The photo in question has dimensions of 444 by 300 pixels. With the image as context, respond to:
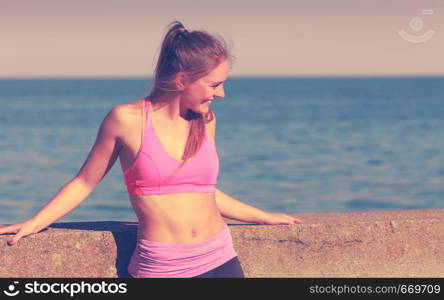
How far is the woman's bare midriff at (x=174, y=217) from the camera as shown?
3574 millimetres

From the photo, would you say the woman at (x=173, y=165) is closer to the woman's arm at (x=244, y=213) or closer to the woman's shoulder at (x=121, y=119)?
the woman's shoulder at (x=121, y=119)

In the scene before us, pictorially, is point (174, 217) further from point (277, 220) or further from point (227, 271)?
point (277, 220)

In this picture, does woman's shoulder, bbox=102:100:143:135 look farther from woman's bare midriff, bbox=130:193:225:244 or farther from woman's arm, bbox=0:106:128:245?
woman's bare midriff, bbox=130:193:225:244

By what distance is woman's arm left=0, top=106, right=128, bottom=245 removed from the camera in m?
3.55

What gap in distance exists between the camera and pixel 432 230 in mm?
4262

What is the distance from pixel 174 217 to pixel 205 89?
644 millimetres

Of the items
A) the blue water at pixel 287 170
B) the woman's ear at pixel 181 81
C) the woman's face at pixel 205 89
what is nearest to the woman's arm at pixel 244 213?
the woman's face at pixel 205 89

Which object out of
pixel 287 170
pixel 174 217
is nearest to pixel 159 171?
pixel 174 217

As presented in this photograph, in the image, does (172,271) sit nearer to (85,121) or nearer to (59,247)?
(59,247)

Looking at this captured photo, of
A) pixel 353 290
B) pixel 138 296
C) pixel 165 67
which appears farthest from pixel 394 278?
pixel 165 67

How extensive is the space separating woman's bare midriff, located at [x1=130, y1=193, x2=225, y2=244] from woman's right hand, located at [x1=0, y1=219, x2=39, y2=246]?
0.60 metres

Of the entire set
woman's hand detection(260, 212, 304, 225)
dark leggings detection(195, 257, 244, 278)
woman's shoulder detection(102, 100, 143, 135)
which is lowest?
dark leggings detection(195, 257, 244, 278)

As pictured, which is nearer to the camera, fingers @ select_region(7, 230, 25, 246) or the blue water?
fingers @ select_region(7, 230, 25, 246)

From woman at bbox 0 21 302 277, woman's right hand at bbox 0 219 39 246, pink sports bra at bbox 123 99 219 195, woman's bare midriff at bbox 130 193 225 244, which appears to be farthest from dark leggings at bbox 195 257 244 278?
woman's right hand at bbox 0 219 39 246
